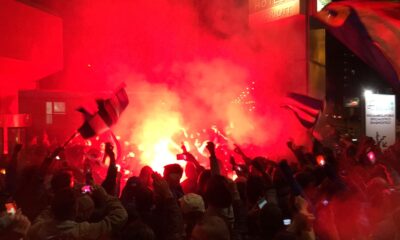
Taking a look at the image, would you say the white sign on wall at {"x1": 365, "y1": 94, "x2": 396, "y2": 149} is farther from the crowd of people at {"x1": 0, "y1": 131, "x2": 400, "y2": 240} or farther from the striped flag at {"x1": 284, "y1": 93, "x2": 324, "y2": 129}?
the crowd of people at {"x1": 0, "y1": 131, "x2": 400, "y2": 240}

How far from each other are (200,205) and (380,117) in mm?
11030

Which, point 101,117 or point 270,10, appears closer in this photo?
point 101,117

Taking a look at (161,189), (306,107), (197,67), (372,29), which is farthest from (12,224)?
(197,67)

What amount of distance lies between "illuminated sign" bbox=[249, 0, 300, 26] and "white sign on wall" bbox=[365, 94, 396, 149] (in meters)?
5.23

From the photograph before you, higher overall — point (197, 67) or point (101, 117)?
point (197, 67)

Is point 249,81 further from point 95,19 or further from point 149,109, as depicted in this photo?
point 95,19

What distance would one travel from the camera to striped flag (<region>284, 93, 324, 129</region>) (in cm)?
628

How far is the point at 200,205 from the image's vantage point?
3.67m

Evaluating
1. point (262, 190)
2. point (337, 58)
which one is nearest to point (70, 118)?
point (262, 190)

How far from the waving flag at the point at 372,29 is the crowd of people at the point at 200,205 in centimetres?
A: 107

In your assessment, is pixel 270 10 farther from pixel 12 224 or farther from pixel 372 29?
pixel 12 224

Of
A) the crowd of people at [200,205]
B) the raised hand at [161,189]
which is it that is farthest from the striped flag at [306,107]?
the raised hand at [161,189]

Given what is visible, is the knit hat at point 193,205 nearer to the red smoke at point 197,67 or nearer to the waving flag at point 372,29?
the waving flag at point 372,29

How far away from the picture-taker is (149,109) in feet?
36.9
